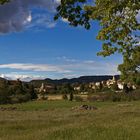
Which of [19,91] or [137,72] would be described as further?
[19,91]

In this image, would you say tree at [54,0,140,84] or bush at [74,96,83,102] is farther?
bush at [74,96,83,102]

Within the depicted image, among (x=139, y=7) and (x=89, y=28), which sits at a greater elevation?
(x=139, y=7)

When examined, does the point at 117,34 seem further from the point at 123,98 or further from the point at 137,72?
the point at 123,98

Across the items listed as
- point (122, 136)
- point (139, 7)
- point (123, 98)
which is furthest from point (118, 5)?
point (123, 98)

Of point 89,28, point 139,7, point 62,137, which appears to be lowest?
point 62,137

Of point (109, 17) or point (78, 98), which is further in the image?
point (78, 98)

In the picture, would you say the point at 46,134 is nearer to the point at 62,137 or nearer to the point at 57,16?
the point at 62,137

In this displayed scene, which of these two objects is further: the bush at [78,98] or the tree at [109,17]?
the bush at [78,98]

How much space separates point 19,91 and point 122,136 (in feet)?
514

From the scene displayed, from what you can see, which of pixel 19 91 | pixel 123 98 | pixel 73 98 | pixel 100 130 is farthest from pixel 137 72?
pixel 19 91

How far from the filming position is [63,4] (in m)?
14.8

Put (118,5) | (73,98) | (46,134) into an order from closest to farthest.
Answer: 1. (118,5)
2. (46,134)
3. (73,98)

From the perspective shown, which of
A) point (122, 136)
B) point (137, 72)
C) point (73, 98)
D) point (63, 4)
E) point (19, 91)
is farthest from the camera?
point (19, 91)

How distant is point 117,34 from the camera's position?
2030cm
